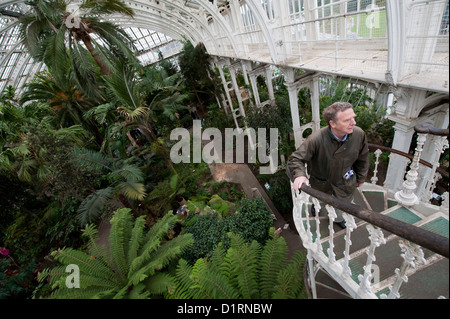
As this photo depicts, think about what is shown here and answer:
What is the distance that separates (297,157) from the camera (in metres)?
2.02

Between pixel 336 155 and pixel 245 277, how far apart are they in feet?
6.85

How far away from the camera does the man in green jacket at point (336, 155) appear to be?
1.83 m

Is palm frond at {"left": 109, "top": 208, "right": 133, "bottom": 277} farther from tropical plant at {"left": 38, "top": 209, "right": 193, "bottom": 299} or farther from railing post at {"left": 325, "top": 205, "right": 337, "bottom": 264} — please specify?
railing post at {"left": 325, "top": 205, "right": 337, "bottom": 264}

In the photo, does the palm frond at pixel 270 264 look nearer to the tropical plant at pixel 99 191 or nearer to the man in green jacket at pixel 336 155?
the man in green jacket at pixel 336 155

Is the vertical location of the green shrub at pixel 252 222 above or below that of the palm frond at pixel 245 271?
below

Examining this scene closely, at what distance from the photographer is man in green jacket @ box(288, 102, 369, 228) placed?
71.9 inches

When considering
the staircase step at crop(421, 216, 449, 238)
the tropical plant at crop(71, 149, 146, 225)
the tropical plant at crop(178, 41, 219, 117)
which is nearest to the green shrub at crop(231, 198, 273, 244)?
the tropical plant at crop(71, 149, 146, 225)

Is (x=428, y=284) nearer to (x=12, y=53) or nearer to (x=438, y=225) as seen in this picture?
(x=438, y=225)

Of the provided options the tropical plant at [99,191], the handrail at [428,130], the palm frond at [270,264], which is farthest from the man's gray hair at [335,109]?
the tropical plant at [99,191]

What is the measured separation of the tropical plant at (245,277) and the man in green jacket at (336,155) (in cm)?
139

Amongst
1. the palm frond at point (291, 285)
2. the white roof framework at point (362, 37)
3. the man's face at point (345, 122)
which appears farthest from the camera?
the palm frond at point (291, 285)

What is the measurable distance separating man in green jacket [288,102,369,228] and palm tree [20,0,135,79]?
656 cm
